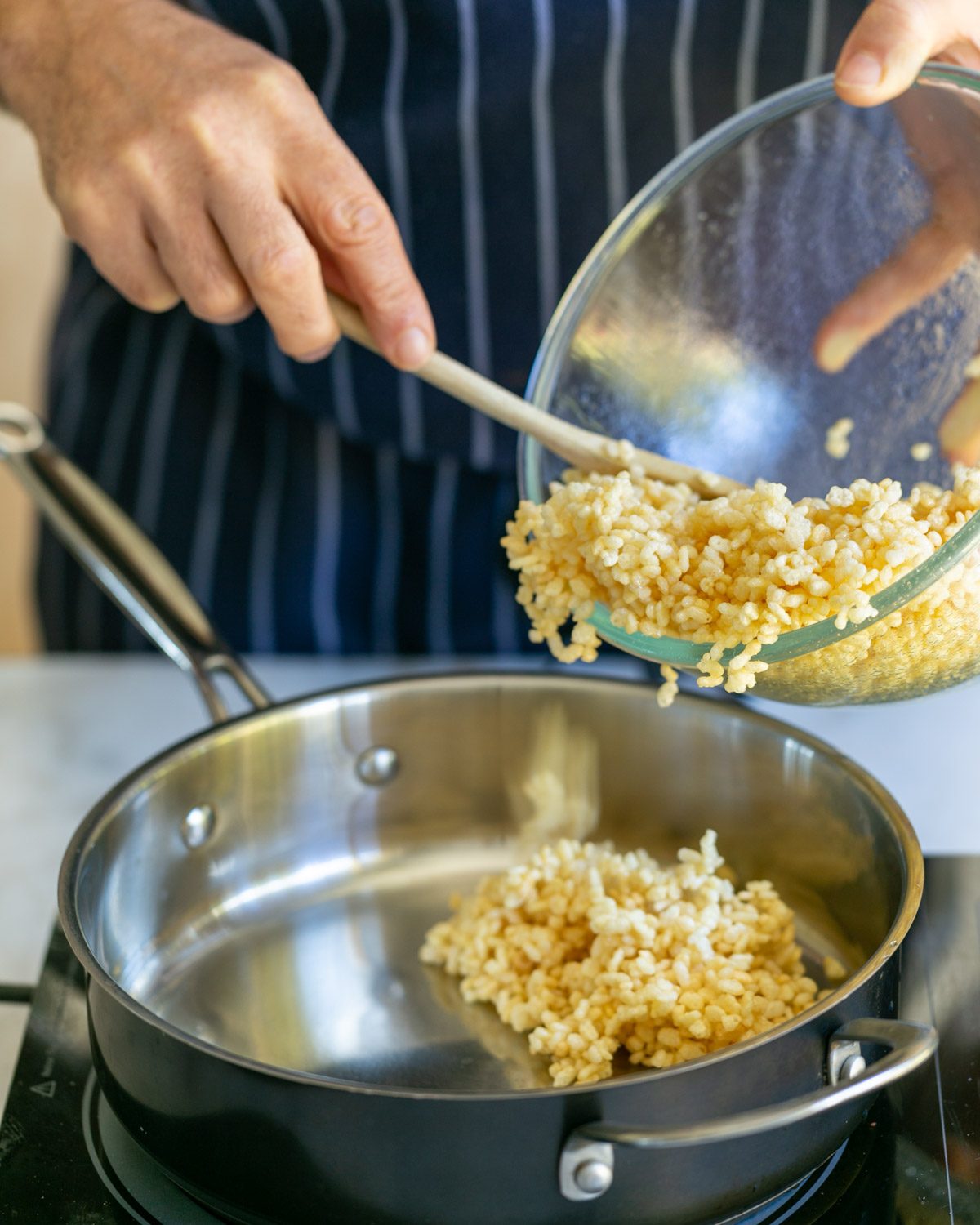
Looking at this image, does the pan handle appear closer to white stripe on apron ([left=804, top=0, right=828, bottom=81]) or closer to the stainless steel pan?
the stainless steel pan

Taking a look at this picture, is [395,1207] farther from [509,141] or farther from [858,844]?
[509,141]

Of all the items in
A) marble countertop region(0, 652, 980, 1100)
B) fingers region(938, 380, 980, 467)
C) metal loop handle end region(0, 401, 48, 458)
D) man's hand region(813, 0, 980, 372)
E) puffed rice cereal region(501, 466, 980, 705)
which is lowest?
marble countertop region(0, 652, 980, 1100)

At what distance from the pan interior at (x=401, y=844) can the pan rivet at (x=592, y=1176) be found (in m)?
0.16

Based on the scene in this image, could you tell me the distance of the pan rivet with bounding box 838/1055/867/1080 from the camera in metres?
0.52

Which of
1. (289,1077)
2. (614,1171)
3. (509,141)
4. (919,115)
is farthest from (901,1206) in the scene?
(509,141)

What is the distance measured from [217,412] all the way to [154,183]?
1.38 ft

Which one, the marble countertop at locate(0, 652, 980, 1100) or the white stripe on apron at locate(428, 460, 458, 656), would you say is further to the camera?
the white stripe on apron at locate(428, 460, 458, 656)

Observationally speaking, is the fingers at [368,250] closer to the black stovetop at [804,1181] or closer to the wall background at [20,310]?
the black stovetop at [804,1181]

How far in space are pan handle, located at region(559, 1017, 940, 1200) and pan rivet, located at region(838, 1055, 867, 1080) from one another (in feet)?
0.03

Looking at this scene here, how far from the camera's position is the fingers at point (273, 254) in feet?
2.21

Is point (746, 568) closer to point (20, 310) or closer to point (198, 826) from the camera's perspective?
point (198, 826)

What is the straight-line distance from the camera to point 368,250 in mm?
685

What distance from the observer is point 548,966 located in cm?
69

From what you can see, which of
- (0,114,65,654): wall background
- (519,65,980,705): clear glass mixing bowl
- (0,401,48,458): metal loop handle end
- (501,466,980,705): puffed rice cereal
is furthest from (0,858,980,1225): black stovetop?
(0,114,65,654): wall background
